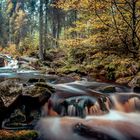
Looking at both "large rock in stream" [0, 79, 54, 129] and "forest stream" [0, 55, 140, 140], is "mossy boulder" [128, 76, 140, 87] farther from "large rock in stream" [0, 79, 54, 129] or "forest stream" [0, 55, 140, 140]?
"large rock in stream" [0, 79, 54, 129]

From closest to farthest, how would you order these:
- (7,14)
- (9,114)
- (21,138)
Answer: (21,138), (9,114), (7,14)

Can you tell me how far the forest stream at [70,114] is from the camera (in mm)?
7246

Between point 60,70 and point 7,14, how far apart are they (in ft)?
114

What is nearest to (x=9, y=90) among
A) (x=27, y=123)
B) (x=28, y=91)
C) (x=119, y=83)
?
(x=28, y=91)

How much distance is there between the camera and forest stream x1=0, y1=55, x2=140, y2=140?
725 centimetres

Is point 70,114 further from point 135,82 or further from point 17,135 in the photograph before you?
point 135,82

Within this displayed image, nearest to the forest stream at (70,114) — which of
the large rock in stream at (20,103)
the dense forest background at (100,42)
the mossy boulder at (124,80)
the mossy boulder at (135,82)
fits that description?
the large rock in stream at (20,103)

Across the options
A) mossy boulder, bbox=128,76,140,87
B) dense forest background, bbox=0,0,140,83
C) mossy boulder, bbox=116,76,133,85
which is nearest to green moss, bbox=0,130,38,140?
dense forest background, bbox=0,0,140,83

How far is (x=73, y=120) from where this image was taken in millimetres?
8109

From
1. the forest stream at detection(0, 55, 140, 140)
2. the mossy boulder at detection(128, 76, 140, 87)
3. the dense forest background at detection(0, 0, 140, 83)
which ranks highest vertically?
the dense forest background at detection(0, 0, 140, 83)

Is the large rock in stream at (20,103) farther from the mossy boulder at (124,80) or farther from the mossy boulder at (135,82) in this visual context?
the mossy boulder at (124,80)

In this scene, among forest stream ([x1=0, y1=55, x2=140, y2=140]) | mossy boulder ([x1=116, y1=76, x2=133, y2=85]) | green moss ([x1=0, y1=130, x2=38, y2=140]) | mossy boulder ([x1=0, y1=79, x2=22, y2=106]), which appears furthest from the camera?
mossy boulder ([x1=116, y1=76, x2=133, y2=85])

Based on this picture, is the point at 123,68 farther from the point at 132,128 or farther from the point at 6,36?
the point at 6,36

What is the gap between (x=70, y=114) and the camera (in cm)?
855
